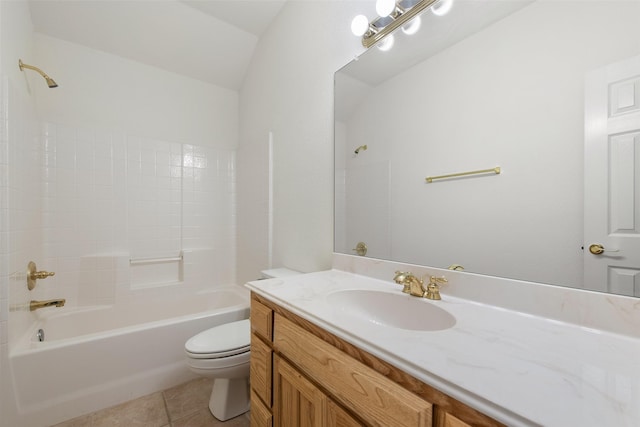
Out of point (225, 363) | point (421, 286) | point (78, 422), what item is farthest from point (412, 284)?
point (78, 422)

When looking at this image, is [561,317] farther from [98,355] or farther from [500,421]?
[98,355]

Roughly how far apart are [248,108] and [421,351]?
8.17ft

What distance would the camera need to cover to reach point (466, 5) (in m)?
0.94

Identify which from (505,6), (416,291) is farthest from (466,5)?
(416,291)

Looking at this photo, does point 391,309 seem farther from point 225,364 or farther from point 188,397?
point 188,397

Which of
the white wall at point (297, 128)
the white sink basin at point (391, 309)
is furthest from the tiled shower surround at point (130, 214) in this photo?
the white sink basin at point (391, 309)

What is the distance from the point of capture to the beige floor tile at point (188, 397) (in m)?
1.45

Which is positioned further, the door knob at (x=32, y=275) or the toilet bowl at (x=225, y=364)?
the door knob at (x=32, y=275)

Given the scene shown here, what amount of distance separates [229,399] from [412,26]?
82.2 inches

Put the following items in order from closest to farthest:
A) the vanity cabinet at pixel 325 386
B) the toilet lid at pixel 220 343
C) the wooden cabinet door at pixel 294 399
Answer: the vanity cabinet at pixel 325 386 → the wooden cabinet door at pixel 294 399 → the toilet lid at pixel 220 343

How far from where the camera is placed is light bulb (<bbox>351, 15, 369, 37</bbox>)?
123cm

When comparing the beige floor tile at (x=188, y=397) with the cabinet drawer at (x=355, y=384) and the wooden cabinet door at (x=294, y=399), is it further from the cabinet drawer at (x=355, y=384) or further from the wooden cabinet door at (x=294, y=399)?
the cabinet drawer at (x=355, y=384)

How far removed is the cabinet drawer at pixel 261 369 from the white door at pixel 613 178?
102 cm

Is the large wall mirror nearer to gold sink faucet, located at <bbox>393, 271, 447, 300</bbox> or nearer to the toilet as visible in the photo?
gold sink faucet, located at <bbox>393, 271, 447, 300</bbox>
